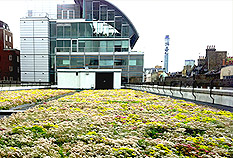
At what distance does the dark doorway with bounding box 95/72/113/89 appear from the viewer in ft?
89.6

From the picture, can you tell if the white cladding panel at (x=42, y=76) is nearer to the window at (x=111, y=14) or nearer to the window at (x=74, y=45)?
the window at (x=74, y=45)

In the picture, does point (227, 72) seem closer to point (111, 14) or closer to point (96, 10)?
point (111, 14)

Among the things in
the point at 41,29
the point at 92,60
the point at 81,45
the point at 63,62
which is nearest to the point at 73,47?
the point at 81,45

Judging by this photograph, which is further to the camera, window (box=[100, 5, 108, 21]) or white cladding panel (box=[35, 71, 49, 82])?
window (box=[100, 5, 108, 21])

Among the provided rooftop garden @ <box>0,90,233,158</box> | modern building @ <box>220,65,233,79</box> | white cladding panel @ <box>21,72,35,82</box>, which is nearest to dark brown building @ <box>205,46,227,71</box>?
modern building @ <box>220,65,233,79</box>

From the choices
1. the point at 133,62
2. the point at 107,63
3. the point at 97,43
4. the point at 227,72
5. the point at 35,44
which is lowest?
the point at 227,72

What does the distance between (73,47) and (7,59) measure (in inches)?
1011

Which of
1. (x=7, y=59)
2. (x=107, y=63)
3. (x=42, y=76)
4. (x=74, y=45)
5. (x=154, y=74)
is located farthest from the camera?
(x=154, y=74)

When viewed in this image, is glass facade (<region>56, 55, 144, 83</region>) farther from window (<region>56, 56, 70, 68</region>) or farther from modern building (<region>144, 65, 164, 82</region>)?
modern building (<region>144, 65, 164, 82</region>)

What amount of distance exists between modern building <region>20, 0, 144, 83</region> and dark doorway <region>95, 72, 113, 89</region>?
37.7 ft

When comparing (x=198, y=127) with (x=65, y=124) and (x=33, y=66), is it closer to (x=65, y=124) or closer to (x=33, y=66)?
(x=65, y=124)

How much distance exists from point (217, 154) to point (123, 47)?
131 feet

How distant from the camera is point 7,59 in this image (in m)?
48.4

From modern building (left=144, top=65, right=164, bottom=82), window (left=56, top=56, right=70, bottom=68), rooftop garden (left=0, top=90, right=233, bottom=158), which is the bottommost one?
rooftop garden (left=0, top=90, right=233, bottom=158)
